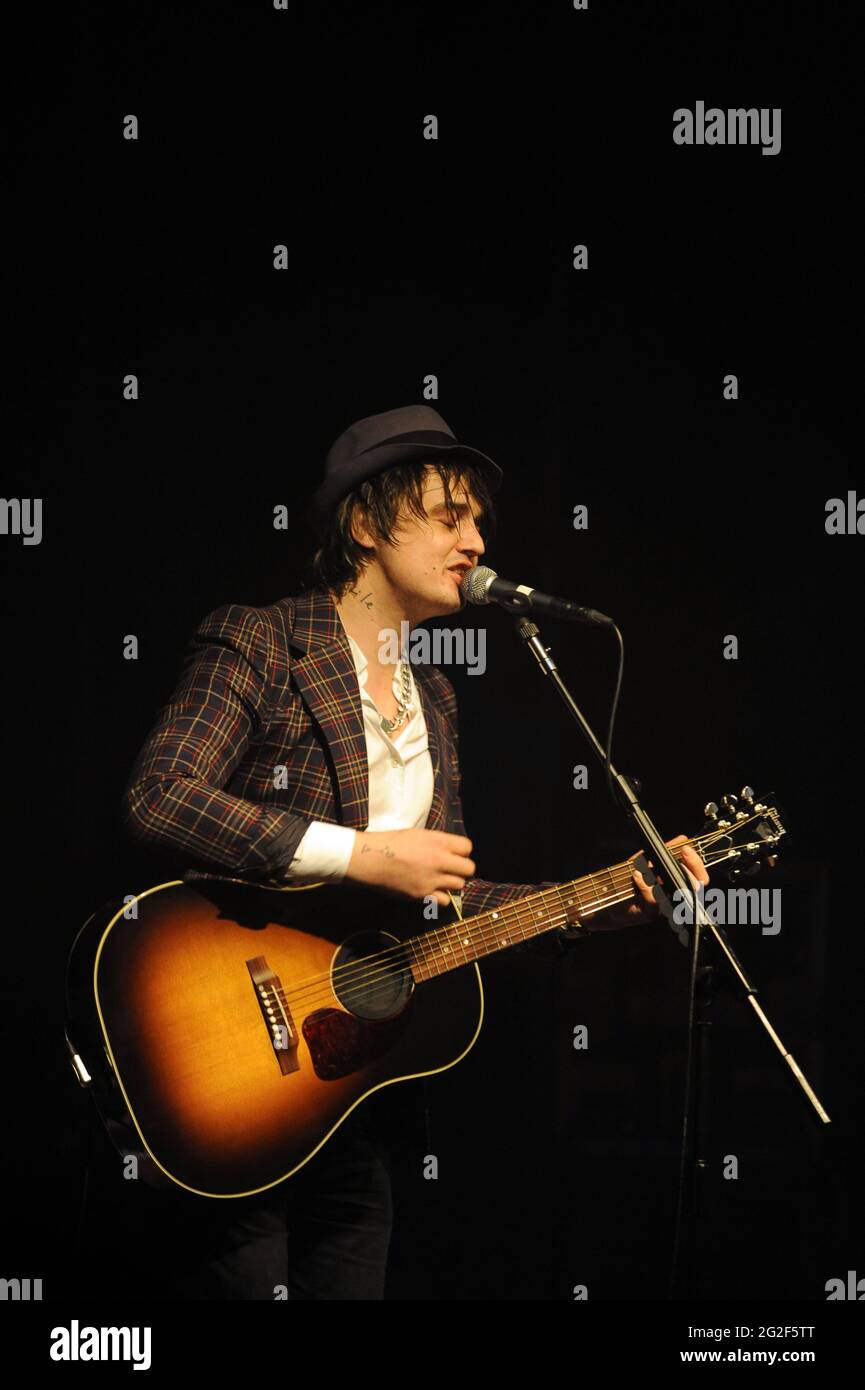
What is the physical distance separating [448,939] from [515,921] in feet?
0.46

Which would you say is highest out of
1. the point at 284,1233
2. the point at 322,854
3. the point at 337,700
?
the point at 337,700

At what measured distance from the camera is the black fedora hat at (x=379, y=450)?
261 centimetres

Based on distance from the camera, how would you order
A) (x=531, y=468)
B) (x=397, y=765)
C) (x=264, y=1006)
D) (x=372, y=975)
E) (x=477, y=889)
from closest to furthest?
(x=264, y=1006)
(x=372, y=975)
(x=397, y=765)
(x=477, y=889)
(x=531, y=468)

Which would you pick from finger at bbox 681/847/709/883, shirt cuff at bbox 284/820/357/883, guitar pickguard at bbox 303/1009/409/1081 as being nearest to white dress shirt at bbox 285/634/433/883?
shirt cuff at bbox 284/820/357/883

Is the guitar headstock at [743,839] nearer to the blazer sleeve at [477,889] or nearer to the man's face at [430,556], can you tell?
the blazer sleeve at [477,889]

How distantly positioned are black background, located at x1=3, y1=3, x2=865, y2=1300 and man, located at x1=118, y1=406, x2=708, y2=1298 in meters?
0.43

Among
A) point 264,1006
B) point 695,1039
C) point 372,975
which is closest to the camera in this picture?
point 695,1039

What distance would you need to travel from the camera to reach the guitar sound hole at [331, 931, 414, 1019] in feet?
7.61

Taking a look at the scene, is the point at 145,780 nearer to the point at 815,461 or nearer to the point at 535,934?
the point at 535,934

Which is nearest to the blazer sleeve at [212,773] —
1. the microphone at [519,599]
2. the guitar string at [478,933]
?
the guitar string at [478,933]

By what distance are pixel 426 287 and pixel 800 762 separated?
1.52 m

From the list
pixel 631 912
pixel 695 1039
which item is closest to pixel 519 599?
pixel 631 912

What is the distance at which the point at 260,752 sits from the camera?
2436 mm

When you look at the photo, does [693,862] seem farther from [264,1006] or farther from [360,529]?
[360,529]
